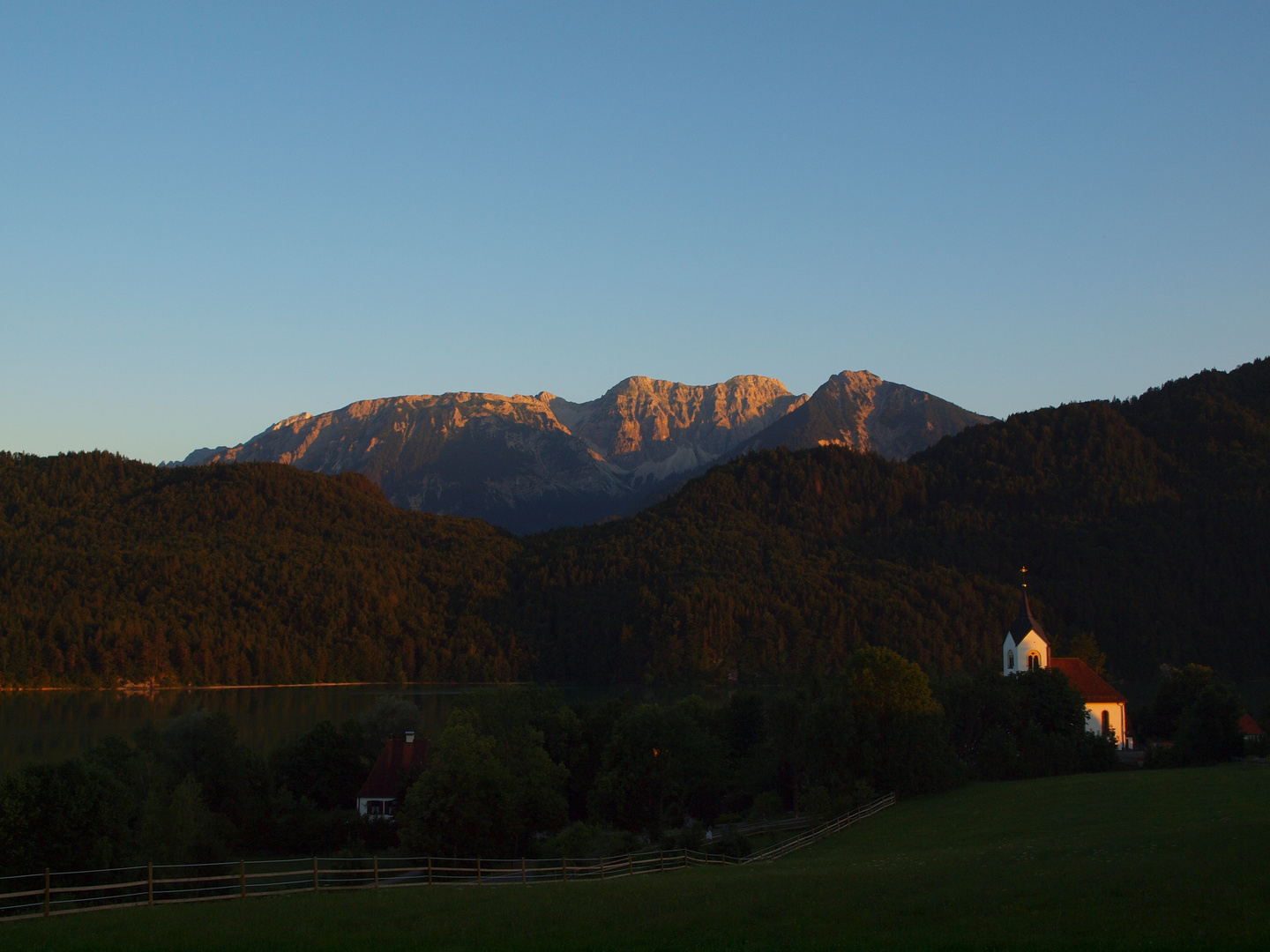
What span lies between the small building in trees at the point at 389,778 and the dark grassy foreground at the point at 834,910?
3326 cm

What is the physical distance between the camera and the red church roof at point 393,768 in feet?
199

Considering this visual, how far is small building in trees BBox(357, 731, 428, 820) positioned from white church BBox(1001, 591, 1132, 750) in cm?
3913

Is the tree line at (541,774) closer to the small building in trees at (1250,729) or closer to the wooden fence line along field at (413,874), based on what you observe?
the wooden fence line along field at (413,874)

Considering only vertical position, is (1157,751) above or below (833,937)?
below

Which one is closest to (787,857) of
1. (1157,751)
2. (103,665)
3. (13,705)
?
(1157,751)

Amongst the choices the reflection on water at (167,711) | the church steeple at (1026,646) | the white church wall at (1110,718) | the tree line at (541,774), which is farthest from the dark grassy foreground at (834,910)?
the church steeple at (1026,646)

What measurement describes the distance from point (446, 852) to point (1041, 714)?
36.6 m

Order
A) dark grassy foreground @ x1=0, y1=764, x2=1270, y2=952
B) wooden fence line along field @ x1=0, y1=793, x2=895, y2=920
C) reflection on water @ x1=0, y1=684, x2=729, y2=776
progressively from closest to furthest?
dark grassy foreground @ x1=0, y1=764, x2=1270, y2=952 < wooden fence line along field @ x1=0, y1=793, x2=895, y2=920 < reflection on water @ x1=0, y1=684, x2=729, y2=776

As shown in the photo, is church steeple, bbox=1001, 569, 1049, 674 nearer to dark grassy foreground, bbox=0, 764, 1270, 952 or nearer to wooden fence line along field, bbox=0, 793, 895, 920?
wooden fence line along field, bbox=0, 793, 895, 920

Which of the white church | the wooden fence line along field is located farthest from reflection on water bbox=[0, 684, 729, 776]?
the white church

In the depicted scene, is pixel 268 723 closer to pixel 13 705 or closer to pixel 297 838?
pixel 13 705

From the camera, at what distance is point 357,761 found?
2613 inches

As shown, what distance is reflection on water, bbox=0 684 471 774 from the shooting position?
287 ft

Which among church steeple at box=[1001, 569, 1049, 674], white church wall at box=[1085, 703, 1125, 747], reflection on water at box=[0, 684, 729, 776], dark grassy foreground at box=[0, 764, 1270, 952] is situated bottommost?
white church wall at box=[1085, 703, 1125, 747]
